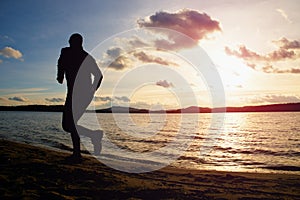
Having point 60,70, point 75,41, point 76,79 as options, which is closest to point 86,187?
point 76,79

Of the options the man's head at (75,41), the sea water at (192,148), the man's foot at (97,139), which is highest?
the man's head at (75,41)

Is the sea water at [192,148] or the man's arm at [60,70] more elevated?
the man's arm at [60,70]

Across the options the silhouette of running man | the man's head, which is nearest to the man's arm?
the silhouette of running man

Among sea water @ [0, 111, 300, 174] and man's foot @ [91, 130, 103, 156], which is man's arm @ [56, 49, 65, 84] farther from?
sea water @ [0, 111, 300, 174]

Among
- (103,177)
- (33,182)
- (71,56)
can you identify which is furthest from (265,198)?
(71,56)

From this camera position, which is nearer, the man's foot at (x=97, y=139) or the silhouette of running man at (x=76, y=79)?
the silhouette of running man at (x=76, y=79)

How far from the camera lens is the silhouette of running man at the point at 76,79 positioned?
729cm

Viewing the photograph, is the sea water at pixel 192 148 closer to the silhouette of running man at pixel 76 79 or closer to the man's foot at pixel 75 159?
the man's foot at pixel 75 159

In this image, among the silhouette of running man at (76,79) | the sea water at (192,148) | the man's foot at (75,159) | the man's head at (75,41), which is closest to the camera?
the silhouette of running man at (76,79)

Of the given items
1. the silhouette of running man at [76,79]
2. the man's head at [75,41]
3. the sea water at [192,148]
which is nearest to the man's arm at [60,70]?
the silhouette of running man at [76,79]

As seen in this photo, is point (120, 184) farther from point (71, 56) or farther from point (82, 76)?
point (71, 56)

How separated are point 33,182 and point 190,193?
3.16 m

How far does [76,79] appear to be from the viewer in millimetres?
7344

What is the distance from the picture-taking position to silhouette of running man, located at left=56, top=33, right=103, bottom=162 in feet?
23.9
